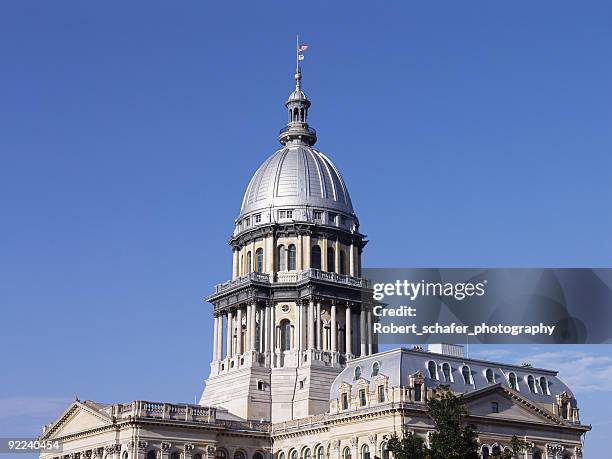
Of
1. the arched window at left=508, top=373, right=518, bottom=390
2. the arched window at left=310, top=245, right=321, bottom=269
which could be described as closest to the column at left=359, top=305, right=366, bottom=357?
the arched window at left=310, top=245, right=321, bottom=269

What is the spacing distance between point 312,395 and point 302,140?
128 ft

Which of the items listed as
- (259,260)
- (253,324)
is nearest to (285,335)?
(253,324)

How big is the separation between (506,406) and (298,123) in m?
53.6

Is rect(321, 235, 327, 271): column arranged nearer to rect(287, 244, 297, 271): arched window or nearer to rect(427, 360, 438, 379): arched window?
rect(287, 244, 297, 271): arched window

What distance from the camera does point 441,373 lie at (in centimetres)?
10338

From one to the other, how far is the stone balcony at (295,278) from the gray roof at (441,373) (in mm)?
17997

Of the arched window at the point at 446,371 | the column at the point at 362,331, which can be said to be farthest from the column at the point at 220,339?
the arched window at the point at 446,371

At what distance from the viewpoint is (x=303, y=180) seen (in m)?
A: 132

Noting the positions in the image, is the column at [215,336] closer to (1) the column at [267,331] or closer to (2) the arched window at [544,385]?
(1) the column at [267,331]

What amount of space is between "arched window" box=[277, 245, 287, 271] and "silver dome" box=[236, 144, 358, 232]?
3966mm

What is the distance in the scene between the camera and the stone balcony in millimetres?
124500

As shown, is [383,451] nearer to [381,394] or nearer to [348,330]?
[381,394]

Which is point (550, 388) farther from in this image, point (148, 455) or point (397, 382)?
point (148, 455)

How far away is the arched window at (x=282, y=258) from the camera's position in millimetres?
128250
